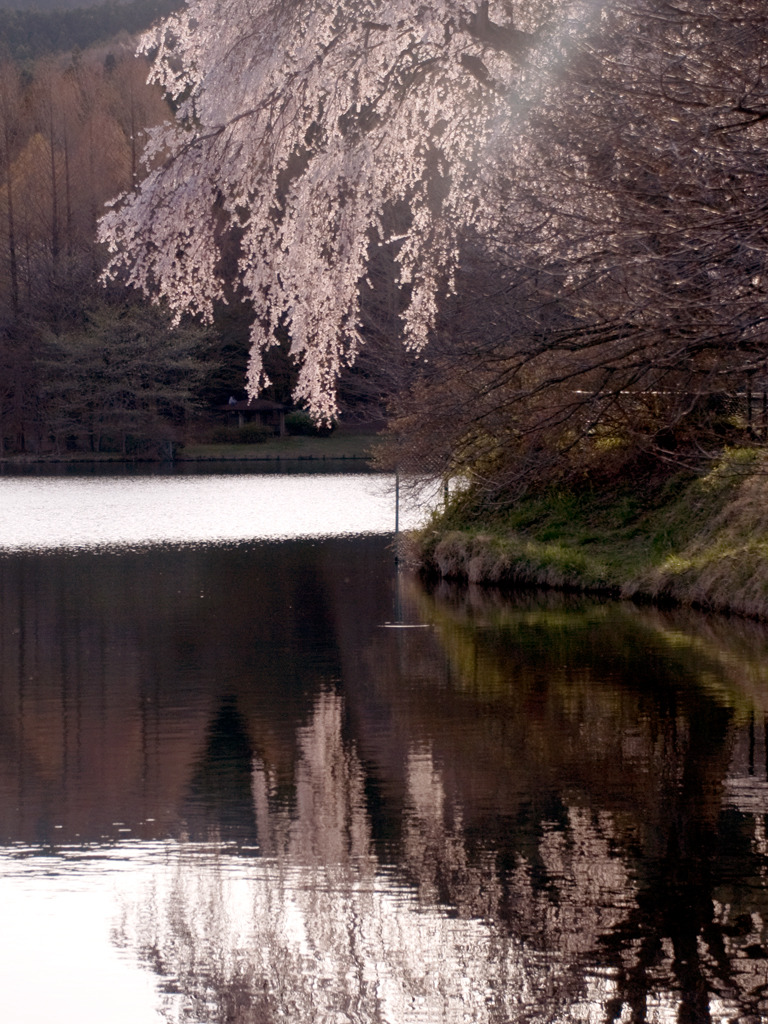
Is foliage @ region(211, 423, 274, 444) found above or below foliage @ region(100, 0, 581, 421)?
below

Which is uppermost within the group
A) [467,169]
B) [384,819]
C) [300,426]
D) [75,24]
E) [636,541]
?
[75,24]

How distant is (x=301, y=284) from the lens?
8695 mm

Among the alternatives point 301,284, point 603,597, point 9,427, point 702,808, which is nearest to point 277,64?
point 301,284

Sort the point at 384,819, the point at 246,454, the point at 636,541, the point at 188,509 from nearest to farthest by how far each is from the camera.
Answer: the point at 384,819, the point at 636,541, the point at 188,509, the point at 246,454

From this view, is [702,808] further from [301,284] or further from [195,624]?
[195,624]

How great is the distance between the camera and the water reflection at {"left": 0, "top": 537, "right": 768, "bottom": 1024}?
6402 millimetres

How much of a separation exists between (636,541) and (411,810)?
15.8m

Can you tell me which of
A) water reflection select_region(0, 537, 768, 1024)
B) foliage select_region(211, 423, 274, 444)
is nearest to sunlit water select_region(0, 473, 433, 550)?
water reflection select_region(0, 537, 768, 1024)

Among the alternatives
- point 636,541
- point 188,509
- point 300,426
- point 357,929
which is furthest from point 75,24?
point 357,929

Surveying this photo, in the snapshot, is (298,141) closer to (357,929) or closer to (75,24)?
(357,929)

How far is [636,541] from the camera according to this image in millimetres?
24609

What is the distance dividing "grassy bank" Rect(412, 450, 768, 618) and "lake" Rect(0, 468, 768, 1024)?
3.91ft

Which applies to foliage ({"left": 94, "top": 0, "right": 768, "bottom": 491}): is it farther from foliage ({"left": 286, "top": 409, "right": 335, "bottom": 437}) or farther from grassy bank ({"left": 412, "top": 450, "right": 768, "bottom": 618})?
foliage ({"left": 286, "top": 409, "right": 335, "bottom": 437})

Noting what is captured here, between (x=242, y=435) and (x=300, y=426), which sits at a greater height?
(x=300, y=426)
